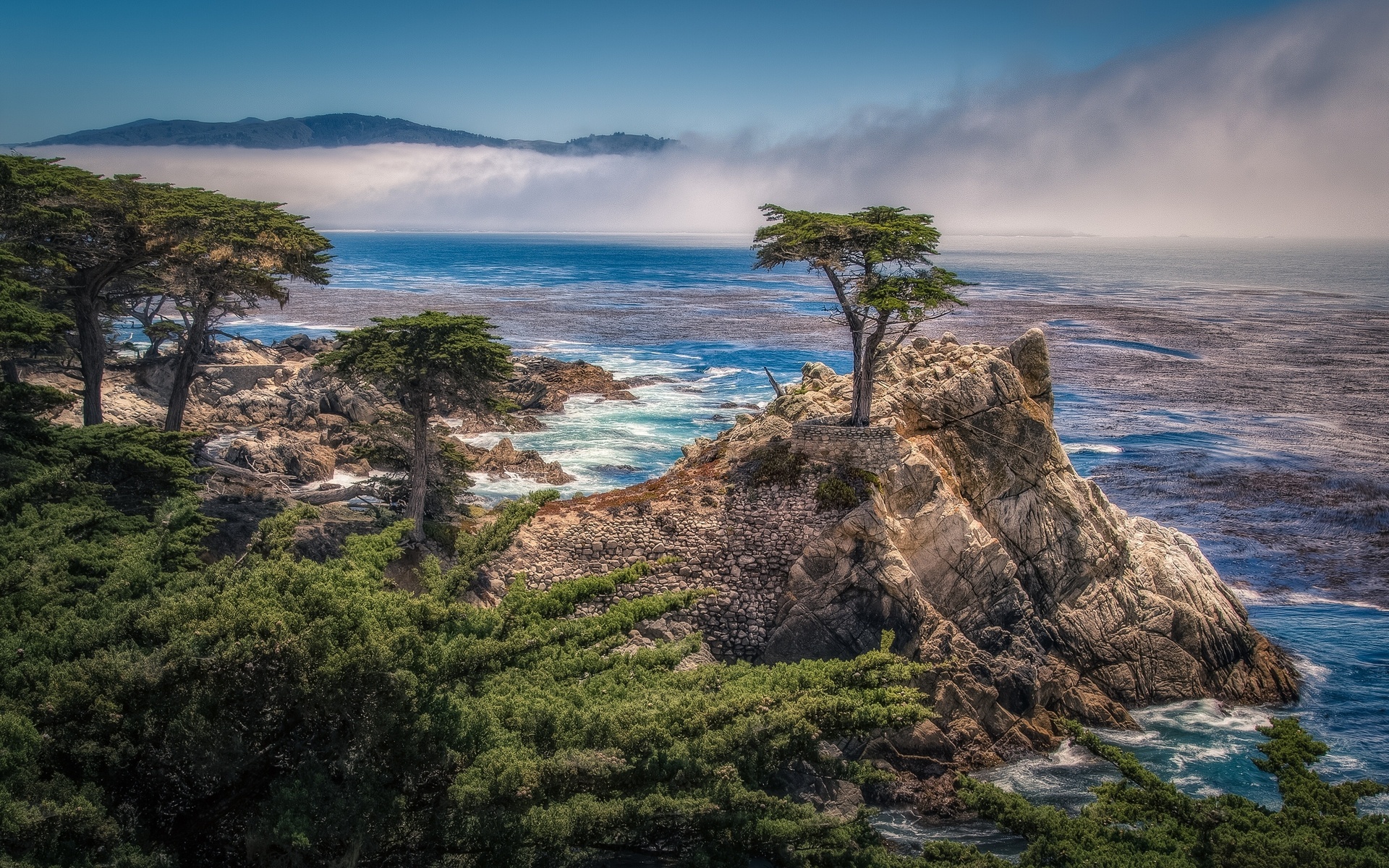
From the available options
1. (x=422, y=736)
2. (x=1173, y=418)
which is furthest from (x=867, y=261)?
(x=1173, y=418)

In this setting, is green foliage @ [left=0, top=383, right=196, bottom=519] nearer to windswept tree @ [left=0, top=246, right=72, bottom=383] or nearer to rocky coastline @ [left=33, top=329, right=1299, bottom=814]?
windswept tree @ [left=0, top=246, right=72, bottom=383]

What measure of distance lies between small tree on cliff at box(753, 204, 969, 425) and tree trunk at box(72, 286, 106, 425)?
18300 millimetres

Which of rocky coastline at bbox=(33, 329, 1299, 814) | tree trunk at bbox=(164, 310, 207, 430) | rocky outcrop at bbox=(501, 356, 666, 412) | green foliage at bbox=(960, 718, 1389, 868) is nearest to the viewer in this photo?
green foliage at bbox=(960, 718, 1389, 868)

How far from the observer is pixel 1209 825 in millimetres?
10953

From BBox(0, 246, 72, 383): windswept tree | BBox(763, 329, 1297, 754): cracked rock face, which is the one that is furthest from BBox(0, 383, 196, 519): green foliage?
BBox(763, 329, 1297, 754): cracked rock face

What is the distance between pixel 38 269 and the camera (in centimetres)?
2355

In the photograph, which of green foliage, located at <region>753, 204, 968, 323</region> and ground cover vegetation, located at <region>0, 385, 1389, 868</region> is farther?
green foliage, located at <region>753, 204, 968, 323</region>

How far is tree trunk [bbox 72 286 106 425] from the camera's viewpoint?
2392 centimetres

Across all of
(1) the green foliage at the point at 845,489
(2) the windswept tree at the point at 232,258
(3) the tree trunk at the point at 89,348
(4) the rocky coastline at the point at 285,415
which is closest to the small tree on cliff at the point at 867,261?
(1) the green foliage at the point at 845,489

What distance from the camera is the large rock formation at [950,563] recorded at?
A: 18797 mm

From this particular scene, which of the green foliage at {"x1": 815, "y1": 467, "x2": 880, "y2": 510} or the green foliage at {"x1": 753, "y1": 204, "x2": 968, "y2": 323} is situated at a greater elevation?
the green foliage at {"x1": 753, "y1": 204, "x2": 968, "y2": 323}

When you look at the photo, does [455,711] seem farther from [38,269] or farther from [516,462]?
[516,462]

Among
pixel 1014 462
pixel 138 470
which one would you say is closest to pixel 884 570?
pixel 1014 462

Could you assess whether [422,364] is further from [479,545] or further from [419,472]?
[479,545]
